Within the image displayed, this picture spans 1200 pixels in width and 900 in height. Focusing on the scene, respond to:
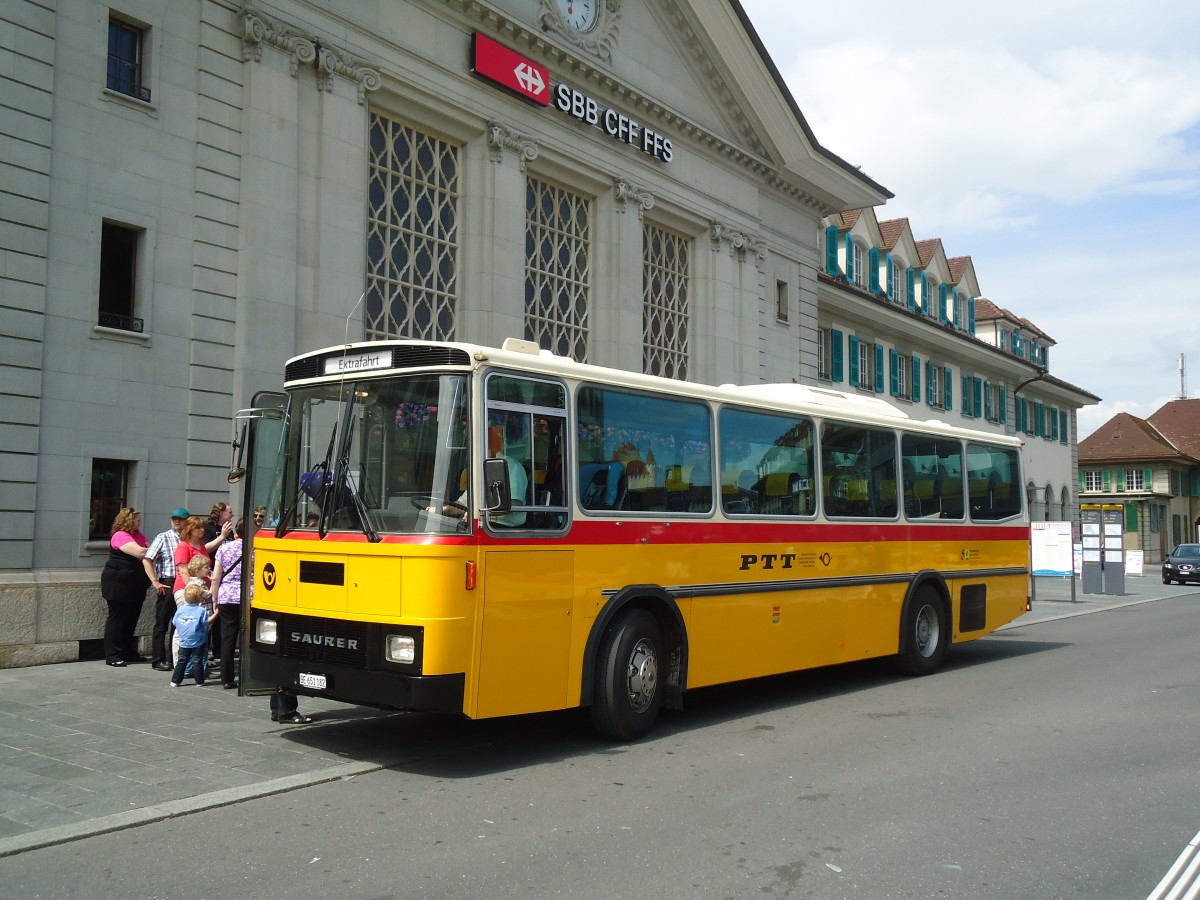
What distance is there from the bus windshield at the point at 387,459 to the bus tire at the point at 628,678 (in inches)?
73.1

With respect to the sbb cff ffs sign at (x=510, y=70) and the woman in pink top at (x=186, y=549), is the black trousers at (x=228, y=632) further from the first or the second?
the sbb cff ffs sign at (x=510, y=70)

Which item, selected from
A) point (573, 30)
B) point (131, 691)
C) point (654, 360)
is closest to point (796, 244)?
point (654, 360)

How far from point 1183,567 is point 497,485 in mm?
39421

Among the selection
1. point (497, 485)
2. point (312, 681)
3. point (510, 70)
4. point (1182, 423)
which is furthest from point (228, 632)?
point (1182, 423)

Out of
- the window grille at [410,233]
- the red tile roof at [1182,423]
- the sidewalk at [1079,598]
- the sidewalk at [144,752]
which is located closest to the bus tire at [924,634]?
the sidewalk at [1079,598]

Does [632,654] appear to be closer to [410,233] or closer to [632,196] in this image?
[410,233]

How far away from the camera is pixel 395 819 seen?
639 cm

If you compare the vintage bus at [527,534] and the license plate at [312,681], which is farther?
the license plate at [312,681]

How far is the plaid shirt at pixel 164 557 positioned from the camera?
40.6ft

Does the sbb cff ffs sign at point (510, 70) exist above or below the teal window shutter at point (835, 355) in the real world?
above

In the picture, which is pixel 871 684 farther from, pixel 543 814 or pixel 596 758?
pixel 543 814

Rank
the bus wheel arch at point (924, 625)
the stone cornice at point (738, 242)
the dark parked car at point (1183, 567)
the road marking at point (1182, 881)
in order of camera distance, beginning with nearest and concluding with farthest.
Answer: the road marking at point (1182, 881)
the bus wheel arch at point (924, 625)
the stone cornice at point (738, 242)
the dark parked car at point (1183, 567)

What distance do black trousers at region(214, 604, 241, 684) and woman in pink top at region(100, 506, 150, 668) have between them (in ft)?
6.96

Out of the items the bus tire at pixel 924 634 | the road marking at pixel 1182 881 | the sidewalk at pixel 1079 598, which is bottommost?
the sidewalk at pixel 1079 598
